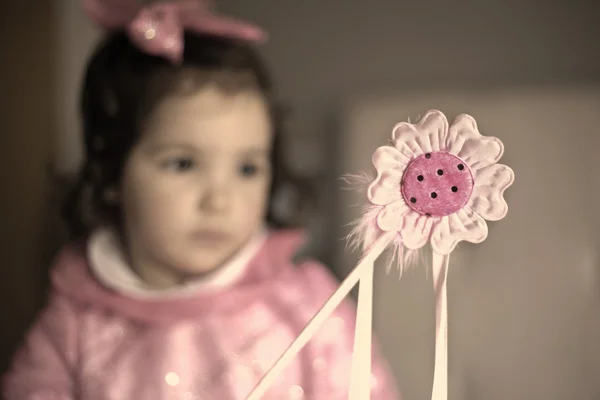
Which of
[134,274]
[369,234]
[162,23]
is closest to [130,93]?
[162,23]

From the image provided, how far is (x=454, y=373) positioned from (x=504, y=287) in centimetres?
7

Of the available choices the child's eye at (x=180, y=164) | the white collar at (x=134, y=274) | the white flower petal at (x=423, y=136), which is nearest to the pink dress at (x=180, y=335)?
the white collar at (x=134, y=274)

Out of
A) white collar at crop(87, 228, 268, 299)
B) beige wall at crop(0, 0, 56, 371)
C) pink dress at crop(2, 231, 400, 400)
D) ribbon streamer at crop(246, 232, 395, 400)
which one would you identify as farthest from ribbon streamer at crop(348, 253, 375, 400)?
beige wall at crop(0, 0, 56, 371)

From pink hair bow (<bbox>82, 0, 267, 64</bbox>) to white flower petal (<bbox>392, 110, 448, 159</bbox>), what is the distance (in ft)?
1.01

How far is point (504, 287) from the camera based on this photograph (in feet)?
1.14

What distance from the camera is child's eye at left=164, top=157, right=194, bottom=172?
0.48 m

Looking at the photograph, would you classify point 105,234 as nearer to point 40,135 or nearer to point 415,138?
point 40,135

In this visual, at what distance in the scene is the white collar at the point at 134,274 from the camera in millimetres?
530

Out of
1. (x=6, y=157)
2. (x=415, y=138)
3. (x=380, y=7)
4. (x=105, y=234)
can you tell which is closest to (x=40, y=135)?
(x=6, y=157)

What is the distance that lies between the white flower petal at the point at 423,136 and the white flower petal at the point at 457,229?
3 centimetres

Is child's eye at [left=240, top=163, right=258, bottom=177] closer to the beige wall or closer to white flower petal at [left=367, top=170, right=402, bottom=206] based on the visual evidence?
white flower petal at [left=367, top=170, right=402, bottom=206]

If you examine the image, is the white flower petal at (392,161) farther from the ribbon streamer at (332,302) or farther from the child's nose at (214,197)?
the child's nose at (214,197)

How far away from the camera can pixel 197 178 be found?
0.48 meters

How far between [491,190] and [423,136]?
0.14 ft
